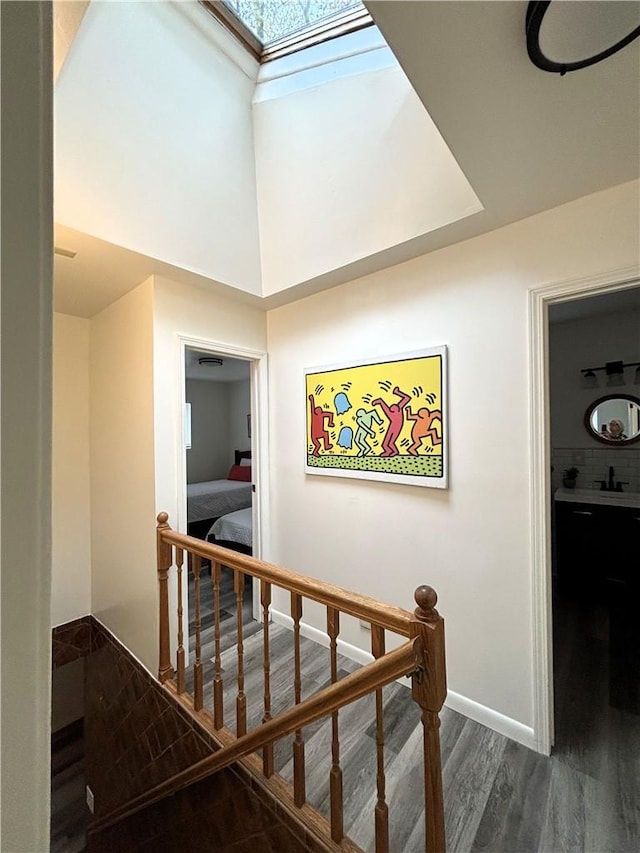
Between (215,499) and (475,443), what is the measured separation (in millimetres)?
3899

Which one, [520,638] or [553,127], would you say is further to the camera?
[520,638]

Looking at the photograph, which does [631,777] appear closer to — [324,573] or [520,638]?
[520,638]

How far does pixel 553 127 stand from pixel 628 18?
1.04 feet

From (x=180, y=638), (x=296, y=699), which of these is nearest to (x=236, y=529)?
(x=180, y=638)

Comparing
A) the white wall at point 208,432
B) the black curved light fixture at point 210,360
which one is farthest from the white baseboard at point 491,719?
the white wall at point 208,432

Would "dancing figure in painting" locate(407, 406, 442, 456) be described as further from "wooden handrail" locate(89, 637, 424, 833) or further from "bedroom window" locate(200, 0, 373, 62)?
"bedroom window" locate(200, 0, 373, 62)

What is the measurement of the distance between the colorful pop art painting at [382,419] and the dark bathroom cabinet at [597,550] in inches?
75.6

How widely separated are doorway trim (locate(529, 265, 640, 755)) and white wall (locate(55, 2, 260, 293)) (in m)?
1.83

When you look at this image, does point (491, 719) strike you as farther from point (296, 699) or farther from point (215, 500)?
point (215, 500)

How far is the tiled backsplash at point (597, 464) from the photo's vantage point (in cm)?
317

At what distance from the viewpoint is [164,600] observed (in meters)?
2.17

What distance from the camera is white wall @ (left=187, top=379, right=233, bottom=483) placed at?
6508 mm

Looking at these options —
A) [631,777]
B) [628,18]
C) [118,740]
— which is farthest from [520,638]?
[118,740]

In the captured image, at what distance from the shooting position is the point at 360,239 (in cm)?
202
